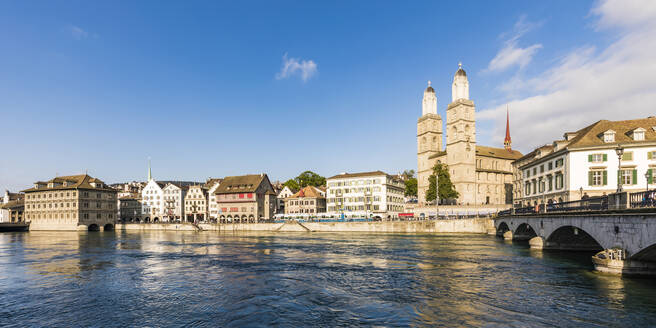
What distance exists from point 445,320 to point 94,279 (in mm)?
23369

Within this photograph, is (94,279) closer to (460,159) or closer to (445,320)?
(445,320)

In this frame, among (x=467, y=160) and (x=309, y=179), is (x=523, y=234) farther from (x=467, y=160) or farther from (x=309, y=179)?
(x=309, y=179)

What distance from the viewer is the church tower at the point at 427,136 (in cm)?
11825

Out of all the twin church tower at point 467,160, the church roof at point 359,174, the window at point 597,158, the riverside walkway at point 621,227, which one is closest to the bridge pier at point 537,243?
the riverside walkway at point 621,227

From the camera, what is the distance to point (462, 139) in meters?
104

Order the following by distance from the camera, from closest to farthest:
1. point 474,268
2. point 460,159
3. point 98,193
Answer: point 474,268
point 460,159
point 98,193

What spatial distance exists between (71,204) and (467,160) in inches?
4235

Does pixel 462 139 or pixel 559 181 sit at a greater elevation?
pixel 462 139

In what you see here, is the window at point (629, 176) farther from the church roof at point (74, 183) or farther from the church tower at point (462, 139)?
the church roof at point (74, 183)

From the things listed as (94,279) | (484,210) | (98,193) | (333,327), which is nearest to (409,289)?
(333,327)

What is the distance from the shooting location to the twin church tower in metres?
103

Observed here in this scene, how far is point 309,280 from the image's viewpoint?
2536 cm

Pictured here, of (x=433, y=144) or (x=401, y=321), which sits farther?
(x=433, y=144)

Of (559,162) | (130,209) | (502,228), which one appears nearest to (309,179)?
(130,209)
